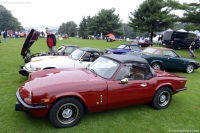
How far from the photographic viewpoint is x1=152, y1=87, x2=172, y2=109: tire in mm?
4715

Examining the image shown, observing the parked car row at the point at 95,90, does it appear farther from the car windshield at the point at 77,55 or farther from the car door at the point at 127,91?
the car windshield at the point at 77,55

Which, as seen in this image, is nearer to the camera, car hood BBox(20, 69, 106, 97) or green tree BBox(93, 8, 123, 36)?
car hood BBox(20, 69, 106, 97)

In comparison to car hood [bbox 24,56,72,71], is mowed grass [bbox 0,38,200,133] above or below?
below

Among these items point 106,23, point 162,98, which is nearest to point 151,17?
point 106,23

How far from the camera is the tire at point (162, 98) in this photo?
4.71m

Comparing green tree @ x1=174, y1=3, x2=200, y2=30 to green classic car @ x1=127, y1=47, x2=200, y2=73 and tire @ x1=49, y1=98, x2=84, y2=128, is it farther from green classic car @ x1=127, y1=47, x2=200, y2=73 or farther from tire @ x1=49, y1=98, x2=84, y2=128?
tire @ x1=49, y1=98, x2=84, y2=128

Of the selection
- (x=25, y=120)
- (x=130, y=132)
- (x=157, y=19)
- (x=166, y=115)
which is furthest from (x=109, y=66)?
(x=157, y=19)

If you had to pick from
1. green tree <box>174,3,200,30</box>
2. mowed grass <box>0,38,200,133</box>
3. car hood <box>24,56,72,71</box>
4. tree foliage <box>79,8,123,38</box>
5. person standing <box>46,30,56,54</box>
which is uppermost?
tree foliage <box>79,8,123,38</box>

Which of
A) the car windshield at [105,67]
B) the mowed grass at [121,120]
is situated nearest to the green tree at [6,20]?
the mowed grass at [121,120]

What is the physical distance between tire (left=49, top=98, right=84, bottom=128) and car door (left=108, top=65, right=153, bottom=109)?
0.77 m

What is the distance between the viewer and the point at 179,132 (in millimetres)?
3787

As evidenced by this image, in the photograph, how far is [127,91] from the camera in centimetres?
414

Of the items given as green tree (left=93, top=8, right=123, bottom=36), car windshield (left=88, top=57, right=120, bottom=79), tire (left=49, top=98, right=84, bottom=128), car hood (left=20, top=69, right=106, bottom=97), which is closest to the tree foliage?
green tree (left=93, top=8, right=123, bottom=36)

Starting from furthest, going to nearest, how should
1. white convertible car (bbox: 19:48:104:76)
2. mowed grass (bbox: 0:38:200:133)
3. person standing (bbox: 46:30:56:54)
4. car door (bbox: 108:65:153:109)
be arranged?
1. person standing (bbox: 46:30:56:54)
2. white convertible car (bbox: 19:48:104:76)
3. car door (bbox: 108:65:153:109)
4. mowed grass (bbox: 0:38:200:133)
